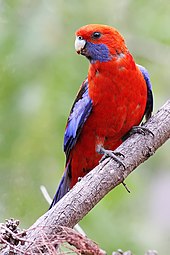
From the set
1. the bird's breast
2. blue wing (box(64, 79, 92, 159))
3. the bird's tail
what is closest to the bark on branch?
the bird's breast

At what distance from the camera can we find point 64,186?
3.72 metres

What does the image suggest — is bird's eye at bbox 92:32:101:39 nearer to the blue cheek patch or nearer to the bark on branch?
the blue cheek patch

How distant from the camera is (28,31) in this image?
382cm

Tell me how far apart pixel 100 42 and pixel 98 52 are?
63mm

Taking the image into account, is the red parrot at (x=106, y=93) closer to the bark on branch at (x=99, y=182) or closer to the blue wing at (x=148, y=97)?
the blue wing at (x=148, y=97)

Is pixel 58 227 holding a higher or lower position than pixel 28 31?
lower

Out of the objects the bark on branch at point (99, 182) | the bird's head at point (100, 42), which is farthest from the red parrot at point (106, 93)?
the bark on branch at point (99, 182)

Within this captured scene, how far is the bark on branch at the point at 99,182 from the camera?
235 cm

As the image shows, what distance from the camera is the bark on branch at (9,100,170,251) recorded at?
235 centimetres

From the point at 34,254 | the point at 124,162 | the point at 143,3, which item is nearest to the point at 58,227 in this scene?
the point at 34,254

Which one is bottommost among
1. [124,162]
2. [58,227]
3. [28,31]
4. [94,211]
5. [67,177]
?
[58,227]

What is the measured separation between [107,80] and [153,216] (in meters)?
2.34

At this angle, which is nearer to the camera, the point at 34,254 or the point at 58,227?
the point at 34,254

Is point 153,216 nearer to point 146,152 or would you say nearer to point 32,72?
point 32,72
